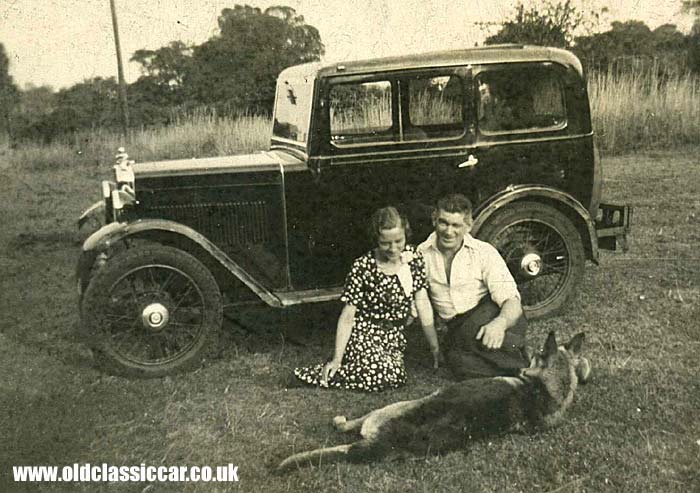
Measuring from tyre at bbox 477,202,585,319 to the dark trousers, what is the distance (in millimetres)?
622

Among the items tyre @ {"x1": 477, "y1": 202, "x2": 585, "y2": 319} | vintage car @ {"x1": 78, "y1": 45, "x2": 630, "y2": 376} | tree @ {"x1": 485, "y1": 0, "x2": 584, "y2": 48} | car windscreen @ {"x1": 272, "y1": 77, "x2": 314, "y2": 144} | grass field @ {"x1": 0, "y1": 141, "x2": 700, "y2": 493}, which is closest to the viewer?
grass field @ {"x1": 0, "y1": 141, "x2": 700, "y2": 493}

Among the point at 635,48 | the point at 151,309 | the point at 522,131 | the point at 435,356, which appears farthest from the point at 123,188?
the point at 635,48

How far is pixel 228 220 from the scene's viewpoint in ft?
12.3

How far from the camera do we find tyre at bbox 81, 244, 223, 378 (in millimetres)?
3443

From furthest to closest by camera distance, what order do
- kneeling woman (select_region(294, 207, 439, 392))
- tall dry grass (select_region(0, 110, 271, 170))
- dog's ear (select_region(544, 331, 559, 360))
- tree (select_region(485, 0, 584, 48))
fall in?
tall dry grass (select_region(0, 110, 271, 170)) → tree (select_region(485, 0, 584, 48)) → kneeling woman (select_region(294, 207, 439, 392)) → dog's ear (select_region(544, 331, 559, 360))

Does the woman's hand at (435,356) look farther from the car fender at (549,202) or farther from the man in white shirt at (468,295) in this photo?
the car fender at (549,202)

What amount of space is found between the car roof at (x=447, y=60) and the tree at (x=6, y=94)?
166 cm

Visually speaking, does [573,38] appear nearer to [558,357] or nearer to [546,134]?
[546,134]

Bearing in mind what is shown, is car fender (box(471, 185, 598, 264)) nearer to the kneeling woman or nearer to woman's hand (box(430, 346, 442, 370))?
the kneeling woman

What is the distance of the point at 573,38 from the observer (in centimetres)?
482

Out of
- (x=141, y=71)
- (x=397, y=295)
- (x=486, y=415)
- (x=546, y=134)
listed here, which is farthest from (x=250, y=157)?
(x=486, y=415)

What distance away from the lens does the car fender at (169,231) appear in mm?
3508

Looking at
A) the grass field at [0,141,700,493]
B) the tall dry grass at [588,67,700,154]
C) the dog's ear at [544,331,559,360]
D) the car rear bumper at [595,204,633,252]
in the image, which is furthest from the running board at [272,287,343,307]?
the tall dry grass at [588,67,700,154]

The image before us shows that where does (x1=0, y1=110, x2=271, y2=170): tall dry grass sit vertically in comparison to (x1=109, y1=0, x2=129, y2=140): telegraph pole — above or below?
below
